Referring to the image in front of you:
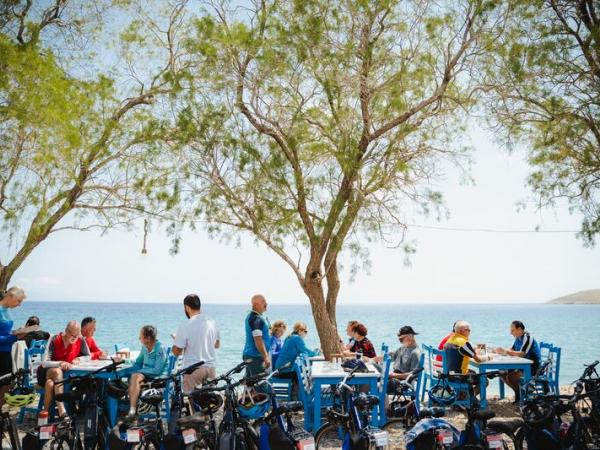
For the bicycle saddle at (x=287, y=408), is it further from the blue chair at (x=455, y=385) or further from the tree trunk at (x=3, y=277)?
the tree trunk at (x=3, y=277)

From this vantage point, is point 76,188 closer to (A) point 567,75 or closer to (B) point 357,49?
(B) point 357,49

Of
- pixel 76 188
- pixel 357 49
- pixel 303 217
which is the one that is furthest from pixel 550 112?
pixel 76 188

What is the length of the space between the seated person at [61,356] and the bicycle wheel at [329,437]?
3.04 meters

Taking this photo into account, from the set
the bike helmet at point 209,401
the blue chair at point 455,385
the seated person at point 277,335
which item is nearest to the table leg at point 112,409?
the bike helmet at point 209,401

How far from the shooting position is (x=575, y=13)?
866 cm

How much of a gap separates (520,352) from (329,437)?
420 centimetres

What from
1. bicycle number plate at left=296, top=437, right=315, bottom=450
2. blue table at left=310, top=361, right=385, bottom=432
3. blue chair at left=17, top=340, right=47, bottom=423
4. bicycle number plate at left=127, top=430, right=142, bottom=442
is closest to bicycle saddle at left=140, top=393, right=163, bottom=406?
bicycle number plate at left=127, top=430, right=142, bottom=442

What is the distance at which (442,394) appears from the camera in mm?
6953

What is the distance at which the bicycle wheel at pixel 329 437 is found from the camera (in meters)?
5.14

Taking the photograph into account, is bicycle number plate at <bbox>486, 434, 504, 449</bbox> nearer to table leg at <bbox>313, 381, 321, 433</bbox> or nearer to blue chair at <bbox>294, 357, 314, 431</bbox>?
table leg at <bbox>313, 381, 321, 433</bbox>

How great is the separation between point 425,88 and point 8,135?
6.22 metres

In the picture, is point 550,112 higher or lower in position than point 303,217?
higher

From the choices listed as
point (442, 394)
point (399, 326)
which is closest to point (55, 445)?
point (442, 394)

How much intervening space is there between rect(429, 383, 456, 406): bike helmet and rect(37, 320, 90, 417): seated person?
4093mm
